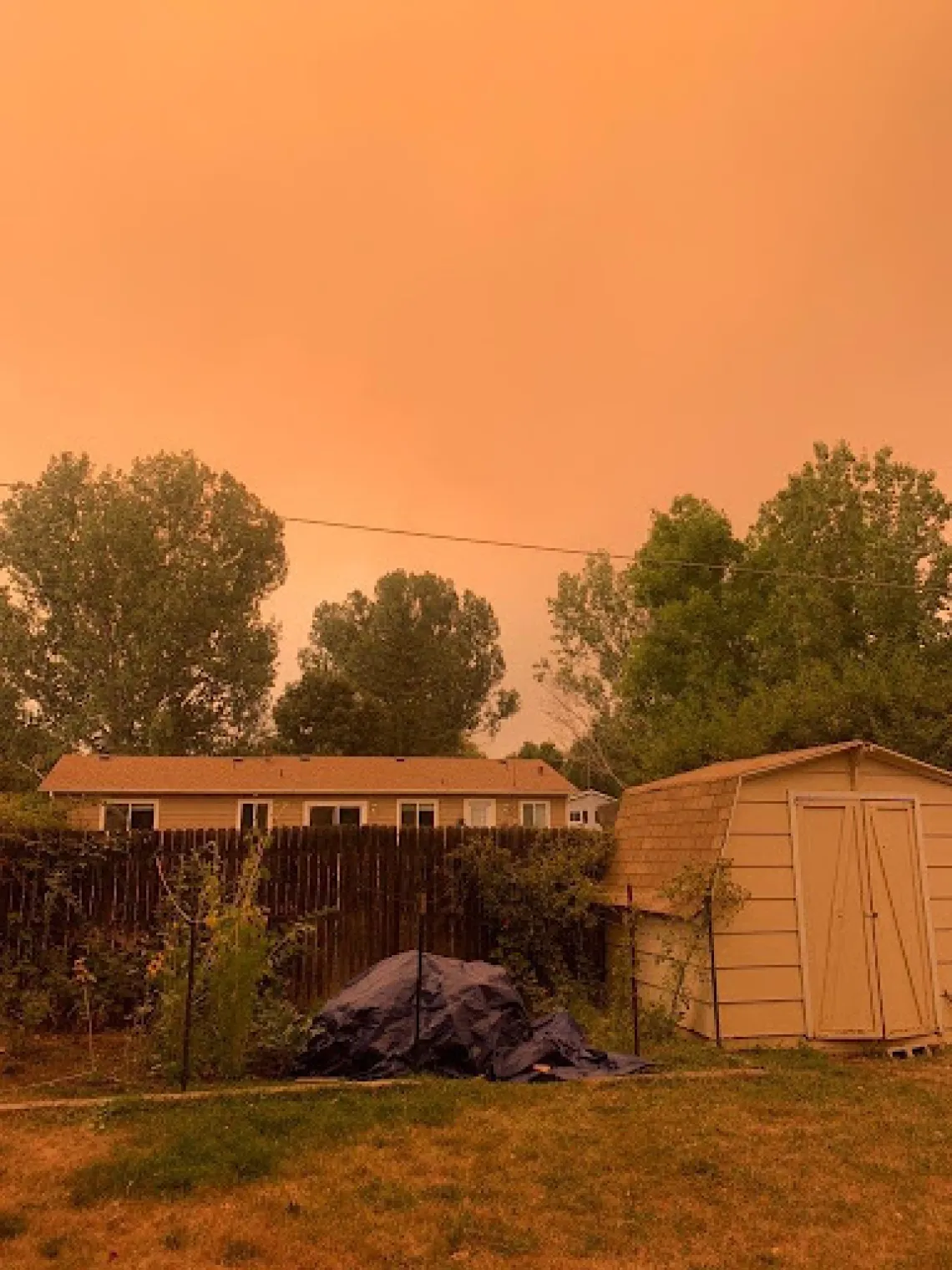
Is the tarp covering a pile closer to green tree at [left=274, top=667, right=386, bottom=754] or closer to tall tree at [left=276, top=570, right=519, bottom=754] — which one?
green tree at [left=274, top=667, right=386, bottom=754]

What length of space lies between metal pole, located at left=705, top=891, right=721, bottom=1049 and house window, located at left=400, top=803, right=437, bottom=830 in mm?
16001

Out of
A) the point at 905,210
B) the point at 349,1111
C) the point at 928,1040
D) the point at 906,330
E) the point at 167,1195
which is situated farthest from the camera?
the point at 906,330

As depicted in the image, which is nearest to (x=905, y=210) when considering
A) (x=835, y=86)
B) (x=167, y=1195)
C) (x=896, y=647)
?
(x=835, y=86)

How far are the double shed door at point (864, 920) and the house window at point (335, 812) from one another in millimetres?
16088

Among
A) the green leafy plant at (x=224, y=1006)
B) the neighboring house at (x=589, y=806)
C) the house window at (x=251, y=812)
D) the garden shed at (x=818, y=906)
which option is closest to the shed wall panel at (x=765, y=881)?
the garden shed at (x=818, y=906)

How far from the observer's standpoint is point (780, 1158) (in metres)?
5.35

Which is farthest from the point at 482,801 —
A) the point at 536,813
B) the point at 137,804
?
the point at 137,804

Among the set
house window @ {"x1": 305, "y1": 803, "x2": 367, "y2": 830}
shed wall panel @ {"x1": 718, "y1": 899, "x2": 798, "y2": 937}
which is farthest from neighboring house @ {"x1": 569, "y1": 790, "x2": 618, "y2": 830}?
shed wall panel @ {"x1": 718, "y1": 899, "x2": 798, "y2": 937}

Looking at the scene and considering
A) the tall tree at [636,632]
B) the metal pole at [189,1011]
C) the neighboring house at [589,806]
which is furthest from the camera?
the neighboring house at [589,806]

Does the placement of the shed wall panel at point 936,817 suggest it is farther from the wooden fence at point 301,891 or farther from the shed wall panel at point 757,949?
the wooden fence at point 301,891

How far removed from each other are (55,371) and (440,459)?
6.54 m

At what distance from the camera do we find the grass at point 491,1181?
4113mm

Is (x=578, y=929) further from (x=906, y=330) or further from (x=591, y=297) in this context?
A: (x=906, y=330)

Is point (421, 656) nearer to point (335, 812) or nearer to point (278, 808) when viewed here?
point (335, 812)
